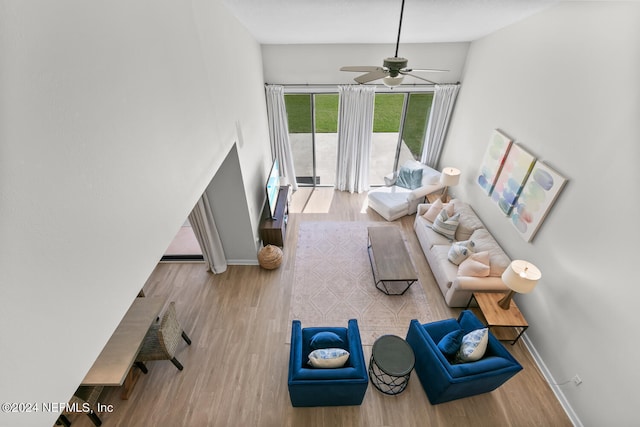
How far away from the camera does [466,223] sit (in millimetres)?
4488

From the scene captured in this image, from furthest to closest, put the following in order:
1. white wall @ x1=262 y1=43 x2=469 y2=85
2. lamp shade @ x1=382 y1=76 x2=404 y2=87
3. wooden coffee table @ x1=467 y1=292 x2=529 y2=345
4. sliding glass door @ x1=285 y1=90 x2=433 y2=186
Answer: sliding glass door @ x1=285 y1=90 x2=433 y2=186
white wall @ x1=262 y1=43 x2=469 y2=85
wooden coffee table @ x1=467 y1=292 x2=529 y2=345
lamp shade @ x1=382 y1=76 x2=404 y2=87

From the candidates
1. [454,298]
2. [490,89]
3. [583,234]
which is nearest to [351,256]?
[454,298]

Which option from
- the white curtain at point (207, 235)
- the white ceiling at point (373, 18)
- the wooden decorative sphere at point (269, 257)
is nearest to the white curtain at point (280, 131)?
the white ceiling at point (373, 18)

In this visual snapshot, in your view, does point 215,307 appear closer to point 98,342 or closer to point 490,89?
point 98,342

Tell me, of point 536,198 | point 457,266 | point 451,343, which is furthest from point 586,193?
point 451,343

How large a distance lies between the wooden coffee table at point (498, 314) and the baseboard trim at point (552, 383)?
0.53 feet

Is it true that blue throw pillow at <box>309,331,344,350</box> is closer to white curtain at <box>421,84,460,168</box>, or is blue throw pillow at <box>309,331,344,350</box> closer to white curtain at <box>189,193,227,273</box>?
white curtain at <box>189,193,227,273</box>

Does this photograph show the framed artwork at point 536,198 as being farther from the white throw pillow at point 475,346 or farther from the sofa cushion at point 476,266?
the white throw pillow at point 475,346

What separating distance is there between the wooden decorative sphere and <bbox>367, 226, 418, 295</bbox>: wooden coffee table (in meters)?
1.45

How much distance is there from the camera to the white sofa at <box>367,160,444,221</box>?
543cm

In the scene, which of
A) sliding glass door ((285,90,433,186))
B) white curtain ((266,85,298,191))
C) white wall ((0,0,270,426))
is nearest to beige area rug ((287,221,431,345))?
white curtain ((266,85,298,191))

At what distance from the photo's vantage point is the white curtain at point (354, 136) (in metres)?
5.34

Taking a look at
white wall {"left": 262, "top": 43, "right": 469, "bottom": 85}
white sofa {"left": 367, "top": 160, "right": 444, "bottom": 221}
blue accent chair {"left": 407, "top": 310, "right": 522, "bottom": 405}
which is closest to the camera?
blue accent chair {"left": 407, "top": 310, "right": 522, "bottom": 405}

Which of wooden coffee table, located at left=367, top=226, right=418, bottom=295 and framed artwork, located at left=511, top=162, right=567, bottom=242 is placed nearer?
framed artwork, located at left=511, top=162, right=567, bottom=242
